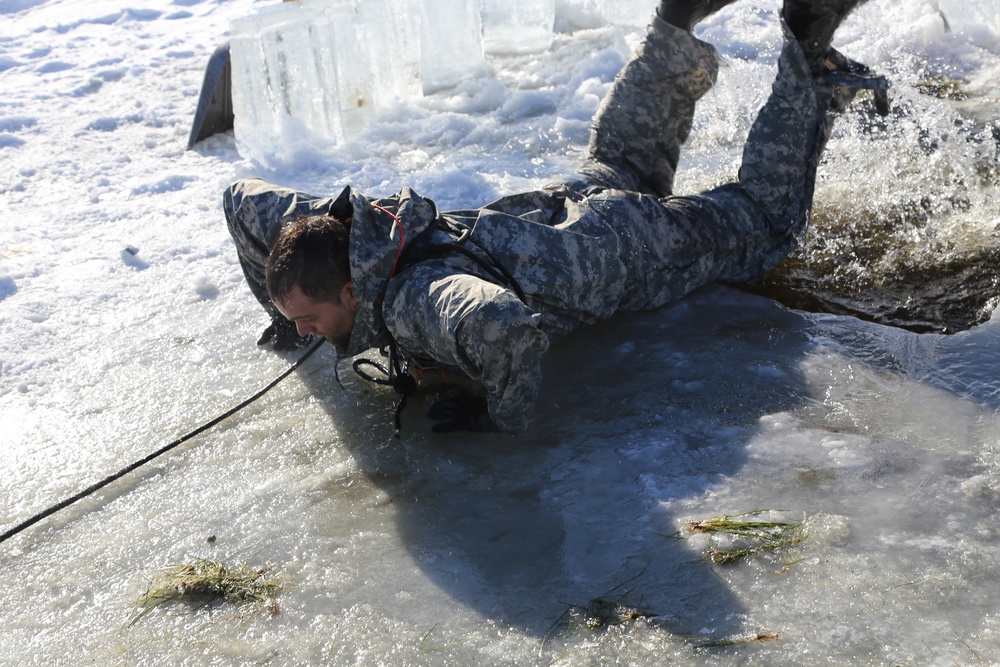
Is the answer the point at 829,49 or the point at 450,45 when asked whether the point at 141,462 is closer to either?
the point at 829,49

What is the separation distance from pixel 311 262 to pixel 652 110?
191 centimetres

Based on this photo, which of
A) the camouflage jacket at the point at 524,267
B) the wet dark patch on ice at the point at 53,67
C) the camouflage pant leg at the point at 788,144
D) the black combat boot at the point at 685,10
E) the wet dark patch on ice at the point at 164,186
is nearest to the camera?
the camouflage jacket at the point at 524,267

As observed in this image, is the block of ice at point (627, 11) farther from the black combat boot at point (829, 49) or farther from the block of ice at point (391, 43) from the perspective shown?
the black combat boot at point (829, 49)

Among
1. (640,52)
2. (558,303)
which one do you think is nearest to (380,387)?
(558,303)

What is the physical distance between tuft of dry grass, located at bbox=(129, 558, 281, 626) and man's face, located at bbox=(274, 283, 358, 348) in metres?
0.78

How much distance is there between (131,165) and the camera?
627 centimetres

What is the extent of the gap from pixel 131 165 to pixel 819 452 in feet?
16.5

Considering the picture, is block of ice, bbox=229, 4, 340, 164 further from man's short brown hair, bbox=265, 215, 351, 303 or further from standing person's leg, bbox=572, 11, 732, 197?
man's short brown hair, bbox=265, 215, 351, 303

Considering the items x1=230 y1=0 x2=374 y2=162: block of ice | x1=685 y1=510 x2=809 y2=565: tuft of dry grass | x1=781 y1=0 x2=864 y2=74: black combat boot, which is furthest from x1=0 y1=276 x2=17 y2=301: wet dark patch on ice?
x1=781 y1=0 x2=864 y2=74: black combat boot

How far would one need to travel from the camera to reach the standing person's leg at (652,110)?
161 inches

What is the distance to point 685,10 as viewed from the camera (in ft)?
13.2

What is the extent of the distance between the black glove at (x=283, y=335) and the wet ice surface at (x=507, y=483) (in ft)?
0.24

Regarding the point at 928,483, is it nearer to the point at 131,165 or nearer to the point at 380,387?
the point at 380,387

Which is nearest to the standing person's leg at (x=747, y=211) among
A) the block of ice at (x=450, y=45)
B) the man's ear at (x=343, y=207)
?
the man's ear at (x=343, y=207)
